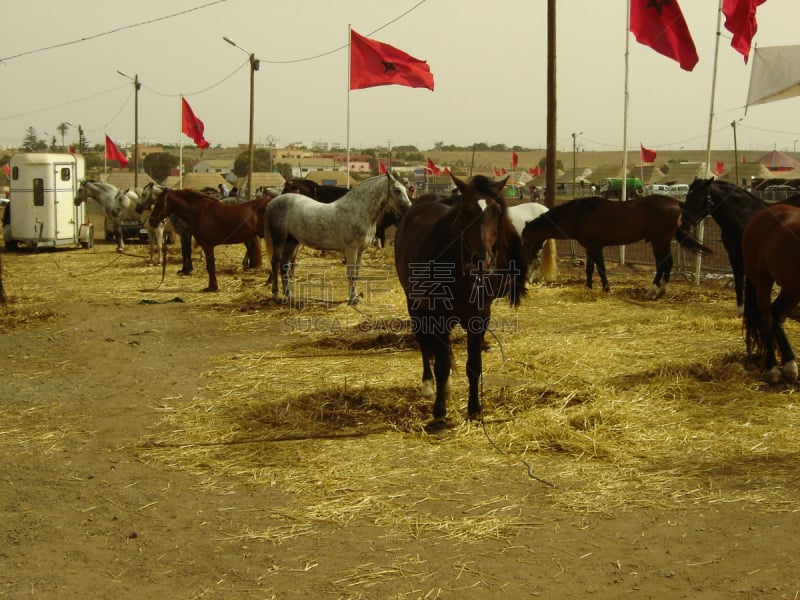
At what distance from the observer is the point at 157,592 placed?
3643 mm

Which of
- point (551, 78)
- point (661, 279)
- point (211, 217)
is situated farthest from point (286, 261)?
point (551, 78)

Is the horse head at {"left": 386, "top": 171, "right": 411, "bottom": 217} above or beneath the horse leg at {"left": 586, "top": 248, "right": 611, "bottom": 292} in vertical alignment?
above

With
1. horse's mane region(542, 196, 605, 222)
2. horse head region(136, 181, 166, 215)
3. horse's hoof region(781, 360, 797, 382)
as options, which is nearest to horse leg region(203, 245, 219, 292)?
horse head region(136, 181, 166, 215)

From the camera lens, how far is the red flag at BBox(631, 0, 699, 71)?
46.2 ft

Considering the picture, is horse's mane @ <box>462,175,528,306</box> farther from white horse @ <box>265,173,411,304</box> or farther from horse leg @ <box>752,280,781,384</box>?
white horse @ <box>265,173,411,304</box>

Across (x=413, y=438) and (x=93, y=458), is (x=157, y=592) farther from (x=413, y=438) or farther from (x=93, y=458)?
(x=413, y=438)

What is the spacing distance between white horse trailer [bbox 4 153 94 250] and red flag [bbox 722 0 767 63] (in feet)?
60.2

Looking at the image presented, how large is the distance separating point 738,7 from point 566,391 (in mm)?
9160

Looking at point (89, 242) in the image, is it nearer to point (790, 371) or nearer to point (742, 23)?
point (742, 23)

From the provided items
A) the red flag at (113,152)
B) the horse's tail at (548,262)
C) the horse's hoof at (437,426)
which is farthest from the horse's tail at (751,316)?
the red flag at (113,152)

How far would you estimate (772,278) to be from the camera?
748 cm

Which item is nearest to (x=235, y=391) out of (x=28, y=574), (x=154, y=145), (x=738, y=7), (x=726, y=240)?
(x=28, y=574)

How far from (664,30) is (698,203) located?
4.88 m

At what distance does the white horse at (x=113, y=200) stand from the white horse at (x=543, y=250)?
12.0 meters
